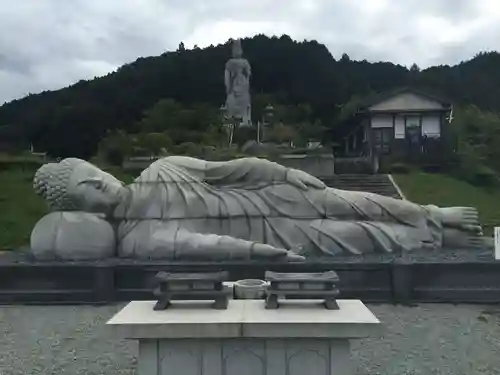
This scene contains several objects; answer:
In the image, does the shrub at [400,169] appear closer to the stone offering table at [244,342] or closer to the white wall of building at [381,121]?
the white wall of building at [381,121]

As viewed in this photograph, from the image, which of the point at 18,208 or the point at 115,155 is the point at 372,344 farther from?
the point at 115,155

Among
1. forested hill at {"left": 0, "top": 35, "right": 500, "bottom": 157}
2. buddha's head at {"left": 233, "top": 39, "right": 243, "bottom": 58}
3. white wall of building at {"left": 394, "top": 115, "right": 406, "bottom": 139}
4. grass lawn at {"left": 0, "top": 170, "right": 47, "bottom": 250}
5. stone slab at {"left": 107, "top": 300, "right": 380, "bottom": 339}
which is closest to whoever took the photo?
stone slab at {"left": 107, "top": 300, "right": 380, "bottom": 339}

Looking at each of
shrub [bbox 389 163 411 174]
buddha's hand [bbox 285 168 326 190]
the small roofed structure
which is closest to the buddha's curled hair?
buddha's hand [bbox 285 168 326 190]

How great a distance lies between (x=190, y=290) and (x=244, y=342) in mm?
387

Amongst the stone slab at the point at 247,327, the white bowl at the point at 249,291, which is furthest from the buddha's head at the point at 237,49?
the stone slab at the point at 247,327

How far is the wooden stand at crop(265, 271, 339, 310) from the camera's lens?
2.92 metres

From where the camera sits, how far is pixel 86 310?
5.96 metres

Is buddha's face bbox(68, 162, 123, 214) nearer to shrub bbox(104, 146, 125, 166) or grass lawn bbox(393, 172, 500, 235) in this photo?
grass lawn bbox(393, 172, 500, 235)

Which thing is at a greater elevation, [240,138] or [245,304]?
[240,138]

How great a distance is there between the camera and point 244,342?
2.72 metres

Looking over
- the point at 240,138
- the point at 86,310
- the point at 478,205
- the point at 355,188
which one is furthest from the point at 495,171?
the point at 86,310

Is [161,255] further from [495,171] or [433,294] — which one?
[495,171]

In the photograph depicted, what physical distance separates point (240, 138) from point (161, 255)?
1880 centimetres

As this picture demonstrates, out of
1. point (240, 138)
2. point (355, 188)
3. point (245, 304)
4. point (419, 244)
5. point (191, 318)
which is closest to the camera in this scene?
point (191, 318)
